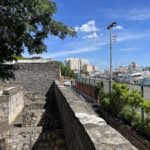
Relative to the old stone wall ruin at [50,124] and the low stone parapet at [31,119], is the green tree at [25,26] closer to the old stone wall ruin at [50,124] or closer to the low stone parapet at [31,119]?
the old stone wall ruin at [50,124]

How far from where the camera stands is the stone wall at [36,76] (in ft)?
85.5

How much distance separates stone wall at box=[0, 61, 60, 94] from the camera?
26062mm

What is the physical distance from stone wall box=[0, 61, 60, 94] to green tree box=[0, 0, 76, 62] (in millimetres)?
16921

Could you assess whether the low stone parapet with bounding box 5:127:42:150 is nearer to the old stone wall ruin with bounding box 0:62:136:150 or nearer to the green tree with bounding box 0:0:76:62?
the old stone wall ruin with bounding box 0:62:136:150

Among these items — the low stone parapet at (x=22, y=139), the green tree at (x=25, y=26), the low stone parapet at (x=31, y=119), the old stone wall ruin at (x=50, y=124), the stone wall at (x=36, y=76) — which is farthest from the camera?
the stone wall at (x=36, y=76)

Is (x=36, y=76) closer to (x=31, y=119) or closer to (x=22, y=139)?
(x=31, y=119)

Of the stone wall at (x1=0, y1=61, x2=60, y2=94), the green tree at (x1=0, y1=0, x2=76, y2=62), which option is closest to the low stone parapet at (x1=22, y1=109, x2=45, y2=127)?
the green tree at (x1=0, y1=0, x2=76, y2=62)

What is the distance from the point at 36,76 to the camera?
26.2 metres

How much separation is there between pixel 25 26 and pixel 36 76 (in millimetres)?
18650

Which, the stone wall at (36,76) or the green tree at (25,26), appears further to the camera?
the stone wall at (36,76)

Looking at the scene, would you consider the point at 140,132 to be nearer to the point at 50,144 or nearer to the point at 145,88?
the point at 145,88

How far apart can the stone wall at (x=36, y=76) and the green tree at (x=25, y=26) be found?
16.9 m

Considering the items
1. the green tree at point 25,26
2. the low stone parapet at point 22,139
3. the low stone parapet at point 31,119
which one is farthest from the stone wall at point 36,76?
the green tree at point 25,26

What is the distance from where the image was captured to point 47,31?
858 cm
